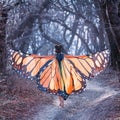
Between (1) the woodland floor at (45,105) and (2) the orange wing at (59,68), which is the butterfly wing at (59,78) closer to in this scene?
(2) the orange wing at (59,68)

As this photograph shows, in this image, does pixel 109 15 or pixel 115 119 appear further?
pixel 109 15

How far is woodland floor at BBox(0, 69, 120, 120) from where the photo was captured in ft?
30.3

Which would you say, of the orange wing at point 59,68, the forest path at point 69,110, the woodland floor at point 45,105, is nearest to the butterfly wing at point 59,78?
the orange wing at point 59,68

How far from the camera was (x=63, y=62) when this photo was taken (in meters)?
4.56

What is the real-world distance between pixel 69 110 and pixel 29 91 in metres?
3.45

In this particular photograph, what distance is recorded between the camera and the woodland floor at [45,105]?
9.23 m

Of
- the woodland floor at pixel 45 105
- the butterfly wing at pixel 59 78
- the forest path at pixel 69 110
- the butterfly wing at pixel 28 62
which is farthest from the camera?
the forest path at pixel 69 110

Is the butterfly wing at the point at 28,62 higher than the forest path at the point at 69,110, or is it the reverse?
the butterfly wing at the point at 28,62

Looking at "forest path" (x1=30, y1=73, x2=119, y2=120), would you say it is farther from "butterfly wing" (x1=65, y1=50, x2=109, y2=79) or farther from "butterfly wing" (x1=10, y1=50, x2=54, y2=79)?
"butterfly wing" (x1=10, y1=50, x2=54, y2=79)

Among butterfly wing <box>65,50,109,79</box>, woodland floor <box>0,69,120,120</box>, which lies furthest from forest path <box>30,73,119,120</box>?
butterfly wing <box>65,50,109,79</box>

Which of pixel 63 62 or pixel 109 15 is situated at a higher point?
pixel 109 15

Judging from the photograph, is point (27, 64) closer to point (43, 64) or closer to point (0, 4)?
point (43, 64)

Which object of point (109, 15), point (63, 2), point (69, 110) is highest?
point (63, 2)

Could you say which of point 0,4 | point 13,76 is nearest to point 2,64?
point 13,76
